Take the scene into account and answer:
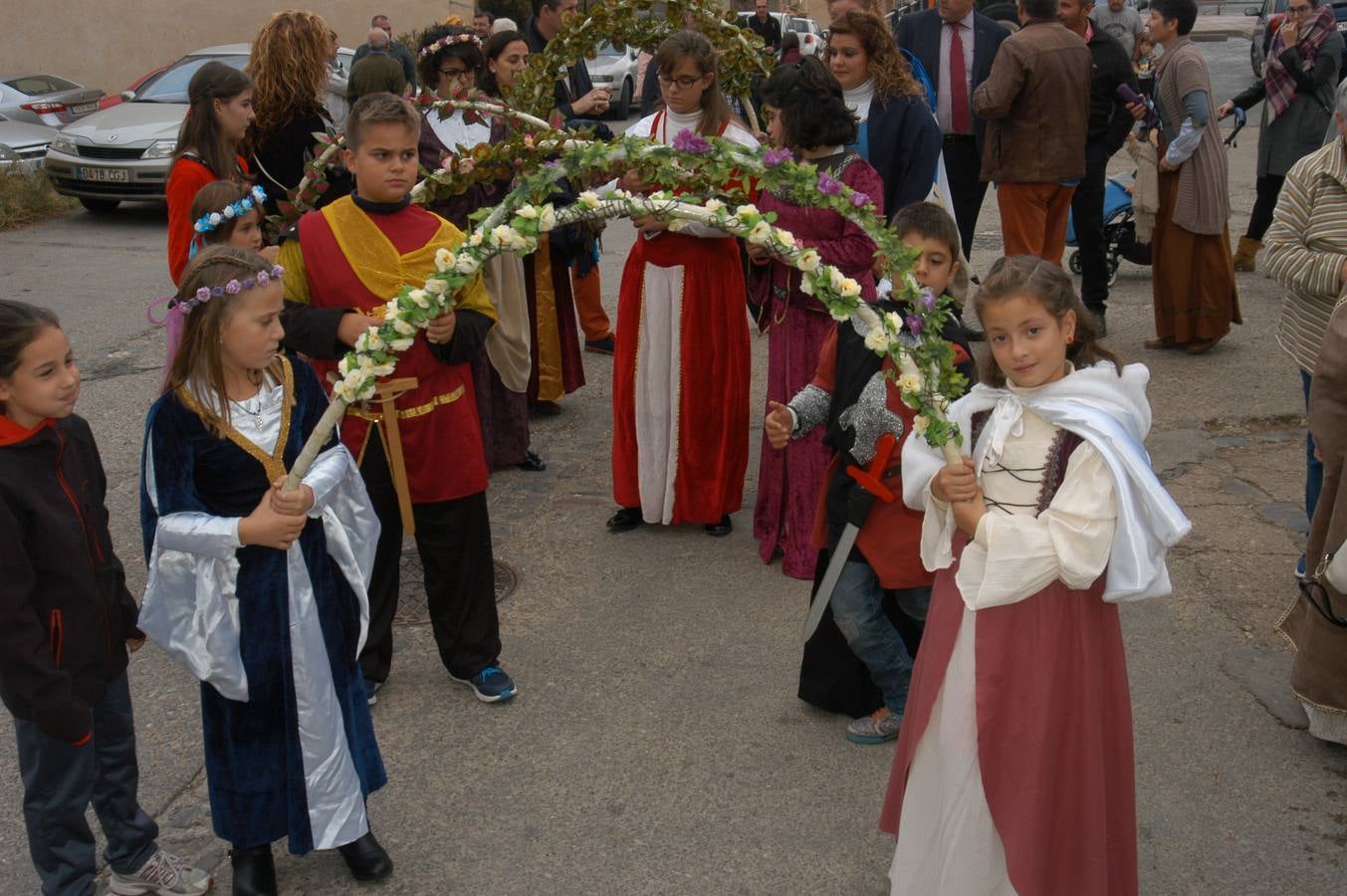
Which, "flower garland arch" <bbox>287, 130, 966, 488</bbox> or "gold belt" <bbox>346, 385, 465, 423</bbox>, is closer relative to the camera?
"flower garland arch" <bbox>287, 130, 966, 488</bbox>

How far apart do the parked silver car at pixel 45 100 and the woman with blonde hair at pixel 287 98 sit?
496 inches

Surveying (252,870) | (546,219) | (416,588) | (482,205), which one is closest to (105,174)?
(482,205)

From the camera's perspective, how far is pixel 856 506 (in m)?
3.78

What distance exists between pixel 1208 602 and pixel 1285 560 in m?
0.57

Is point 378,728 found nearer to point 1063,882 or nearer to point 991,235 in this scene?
point 1063,882

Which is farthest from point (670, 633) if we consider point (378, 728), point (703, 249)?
point (703, 249)

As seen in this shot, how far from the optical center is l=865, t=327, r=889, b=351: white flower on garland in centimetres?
291

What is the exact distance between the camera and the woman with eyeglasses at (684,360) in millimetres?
5625

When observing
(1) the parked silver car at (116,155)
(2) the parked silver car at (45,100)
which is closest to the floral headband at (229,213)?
(1) the parked silver car at (116,155)

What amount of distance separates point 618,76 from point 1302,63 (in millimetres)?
15424

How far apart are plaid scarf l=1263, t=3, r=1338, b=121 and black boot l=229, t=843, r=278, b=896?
28.7 ft

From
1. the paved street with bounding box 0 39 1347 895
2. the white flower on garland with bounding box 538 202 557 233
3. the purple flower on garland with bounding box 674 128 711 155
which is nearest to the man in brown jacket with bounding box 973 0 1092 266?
the paved street with bounding box 0 39 1347 895

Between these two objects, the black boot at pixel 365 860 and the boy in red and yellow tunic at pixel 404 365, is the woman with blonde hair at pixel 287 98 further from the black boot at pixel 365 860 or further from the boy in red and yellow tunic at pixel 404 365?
the black boot at pixel 365 860

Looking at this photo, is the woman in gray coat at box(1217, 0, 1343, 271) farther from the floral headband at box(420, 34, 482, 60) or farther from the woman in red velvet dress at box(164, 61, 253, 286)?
the woman in red velvet dress at box(164, 61, 253, 286)
